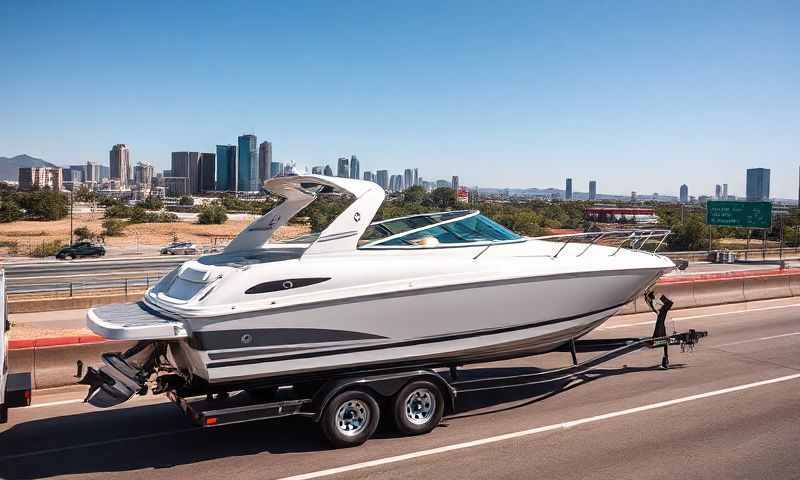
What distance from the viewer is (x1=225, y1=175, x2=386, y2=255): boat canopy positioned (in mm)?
7906

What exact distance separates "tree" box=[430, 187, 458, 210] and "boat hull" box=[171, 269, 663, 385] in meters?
22.4

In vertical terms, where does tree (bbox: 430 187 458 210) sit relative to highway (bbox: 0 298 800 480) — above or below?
above

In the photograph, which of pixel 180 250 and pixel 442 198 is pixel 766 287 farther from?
pixel 180 250

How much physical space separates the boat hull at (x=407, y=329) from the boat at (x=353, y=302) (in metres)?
0.01

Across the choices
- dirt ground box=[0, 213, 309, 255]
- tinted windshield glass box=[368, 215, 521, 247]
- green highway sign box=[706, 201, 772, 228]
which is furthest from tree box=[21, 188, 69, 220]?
tinted windshield glass box=[368, 215, 521, 247]

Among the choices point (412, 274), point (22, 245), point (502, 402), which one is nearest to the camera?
point (412, 274)

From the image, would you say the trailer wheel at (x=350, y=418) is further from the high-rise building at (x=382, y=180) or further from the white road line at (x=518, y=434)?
the high-rise building at (x=382, y=180)

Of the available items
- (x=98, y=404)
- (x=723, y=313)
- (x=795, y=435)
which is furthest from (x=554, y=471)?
(x=723, y=313)

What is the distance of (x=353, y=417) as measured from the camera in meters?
7.48

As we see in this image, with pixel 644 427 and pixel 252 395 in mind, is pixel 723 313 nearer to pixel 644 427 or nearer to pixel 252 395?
pixel 644 427

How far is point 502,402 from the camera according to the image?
9266mm

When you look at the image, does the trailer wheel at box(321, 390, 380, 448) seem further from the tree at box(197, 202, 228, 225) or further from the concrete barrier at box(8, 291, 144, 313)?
the tree at box(197, 202, 228, 225)

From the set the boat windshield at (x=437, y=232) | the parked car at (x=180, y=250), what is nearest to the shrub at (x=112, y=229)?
the parked car at (x=180, y=250)

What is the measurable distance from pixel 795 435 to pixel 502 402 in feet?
11.6
